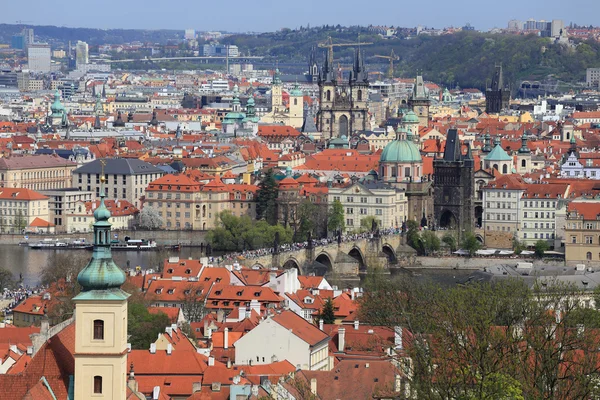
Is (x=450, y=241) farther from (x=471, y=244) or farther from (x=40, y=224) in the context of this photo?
(x=40, y=224)

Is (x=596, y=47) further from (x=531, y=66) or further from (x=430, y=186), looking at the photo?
(x=430, y=186)

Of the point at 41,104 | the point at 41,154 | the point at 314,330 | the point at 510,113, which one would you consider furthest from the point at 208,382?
the point at 41,104

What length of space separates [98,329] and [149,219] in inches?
1962

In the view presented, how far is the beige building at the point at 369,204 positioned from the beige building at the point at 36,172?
16843mm

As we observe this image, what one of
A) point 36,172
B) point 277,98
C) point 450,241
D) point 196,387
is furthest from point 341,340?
point 277,98

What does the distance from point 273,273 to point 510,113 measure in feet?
295

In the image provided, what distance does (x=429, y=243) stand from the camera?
65000mm

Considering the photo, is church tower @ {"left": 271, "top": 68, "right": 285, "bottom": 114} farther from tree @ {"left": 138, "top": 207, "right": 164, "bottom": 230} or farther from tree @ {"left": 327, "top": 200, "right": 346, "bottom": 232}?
tree @ {"left": 327, "top": 200, "right": 346, "bottom": 232}

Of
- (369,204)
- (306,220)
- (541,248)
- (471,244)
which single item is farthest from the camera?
(369,204)

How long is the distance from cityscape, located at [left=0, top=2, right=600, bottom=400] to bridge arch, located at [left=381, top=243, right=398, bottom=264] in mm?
132

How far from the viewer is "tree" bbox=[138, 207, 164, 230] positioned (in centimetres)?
7238

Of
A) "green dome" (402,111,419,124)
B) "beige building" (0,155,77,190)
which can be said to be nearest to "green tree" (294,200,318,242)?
"beige building" (0,155,77,190)

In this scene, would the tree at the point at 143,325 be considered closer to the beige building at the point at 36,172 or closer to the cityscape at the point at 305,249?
the cityscape at the point at 305,249

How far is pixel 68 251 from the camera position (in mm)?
66188
